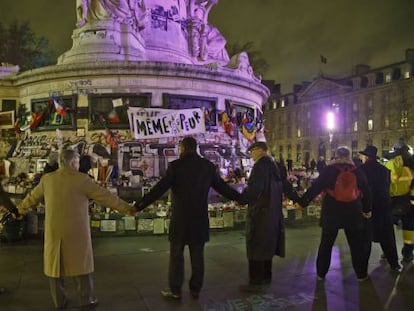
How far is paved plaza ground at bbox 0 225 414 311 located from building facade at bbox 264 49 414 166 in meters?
41.1

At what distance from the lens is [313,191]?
6.17 m

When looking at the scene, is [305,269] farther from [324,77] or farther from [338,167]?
[324,77]

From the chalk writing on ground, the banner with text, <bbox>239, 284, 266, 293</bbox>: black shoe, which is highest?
the banner with text

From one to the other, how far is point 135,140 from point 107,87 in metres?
1.48

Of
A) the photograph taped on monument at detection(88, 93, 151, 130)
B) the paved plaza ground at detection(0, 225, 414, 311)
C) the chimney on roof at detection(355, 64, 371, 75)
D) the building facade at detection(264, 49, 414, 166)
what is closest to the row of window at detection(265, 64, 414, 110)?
the building facade at detection(264, 49, 414, 166)

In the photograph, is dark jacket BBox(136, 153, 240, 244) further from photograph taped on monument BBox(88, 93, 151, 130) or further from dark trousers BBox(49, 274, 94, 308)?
photograph taped on monument BBox(88, 93, 151, 130)

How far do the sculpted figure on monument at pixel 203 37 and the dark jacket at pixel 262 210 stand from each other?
34.3ft

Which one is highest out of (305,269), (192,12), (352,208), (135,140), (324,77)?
(324,77)

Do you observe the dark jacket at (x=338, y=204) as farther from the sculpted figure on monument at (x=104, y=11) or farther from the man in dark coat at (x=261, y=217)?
the sculpted figure on monument at (x=104, y=11)

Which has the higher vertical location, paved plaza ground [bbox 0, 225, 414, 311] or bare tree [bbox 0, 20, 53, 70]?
bare tree [bbox 0, 20, 53, 70]

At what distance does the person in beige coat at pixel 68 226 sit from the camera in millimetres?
4684

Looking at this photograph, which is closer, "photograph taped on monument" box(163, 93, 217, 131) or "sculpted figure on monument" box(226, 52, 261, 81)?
"photograph taped on monument" box(163, 93, 217, 131)

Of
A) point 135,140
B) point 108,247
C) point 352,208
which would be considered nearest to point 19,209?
point 108,247

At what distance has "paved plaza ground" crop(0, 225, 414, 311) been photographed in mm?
5074
